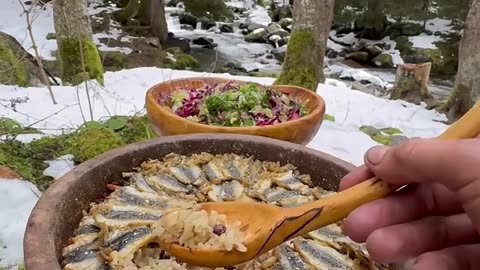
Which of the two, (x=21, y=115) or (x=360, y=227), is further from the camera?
(x=21, y=115)

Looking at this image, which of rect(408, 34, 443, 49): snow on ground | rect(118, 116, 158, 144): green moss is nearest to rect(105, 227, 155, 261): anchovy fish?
rect(118, 116, 158, 144): green moss

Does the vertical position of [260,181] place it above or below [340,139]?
above

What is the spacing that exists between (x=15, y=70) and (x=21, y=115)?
1272 millimetres

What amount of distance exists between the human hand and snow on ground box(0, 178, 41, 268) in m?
1.15

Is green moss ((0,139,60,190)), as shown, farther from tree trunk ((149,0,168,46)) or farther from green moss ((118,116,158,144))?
tree trunk ((149,0,168,46))

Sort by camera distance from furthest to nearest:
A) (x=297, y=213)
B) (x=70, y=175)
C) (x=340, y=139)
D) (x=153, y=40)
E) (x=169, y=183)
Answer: (x=153, y=40) < (x=340, y=139) < (x=169, y=183) < (x=70, y=175) < (x=297, y=213)

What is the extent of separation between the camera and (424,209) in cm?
94

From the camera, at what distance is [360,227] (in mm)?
846

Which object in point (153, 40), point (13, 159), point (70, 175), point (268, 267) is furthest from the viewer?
point (153, 40)

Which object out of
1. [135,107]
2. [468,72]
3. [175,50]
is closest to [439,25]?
[175,50]

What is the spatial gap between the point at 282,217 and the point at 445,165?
373mm

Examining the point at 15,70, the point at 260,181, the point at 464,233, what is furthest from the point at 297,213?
the point at 15,70

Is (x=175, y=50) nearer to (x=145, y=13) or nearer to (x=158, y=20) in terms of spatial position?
(x=158, y=20)

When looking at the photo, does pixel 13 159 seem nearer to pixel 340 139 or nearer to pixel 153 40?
pixel 340 139
